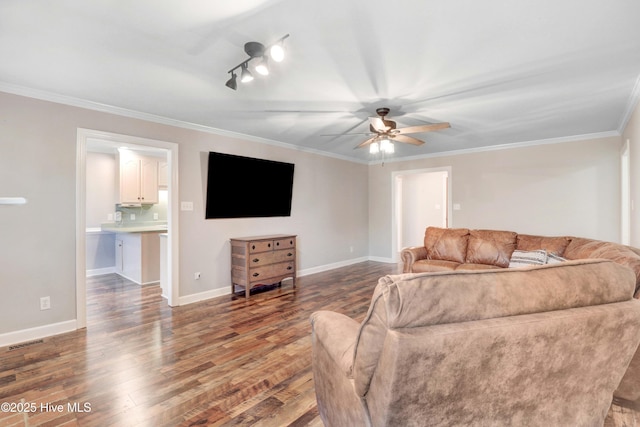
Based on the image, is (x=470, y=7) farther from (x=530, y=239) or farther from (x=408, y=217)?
Answer: (x=408, y=217)

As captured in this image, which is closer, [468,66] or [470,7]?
[470,7]

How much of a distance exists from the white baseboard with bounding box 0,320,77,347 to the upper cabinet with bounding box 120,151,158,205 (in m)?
3.06

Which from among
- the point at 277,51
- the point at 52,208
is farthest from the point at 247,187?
the point at 277,51

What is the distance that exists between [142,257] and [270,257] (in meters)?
2.19

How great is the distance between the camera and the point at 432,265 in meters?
4.08

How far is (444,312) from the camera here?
974mm

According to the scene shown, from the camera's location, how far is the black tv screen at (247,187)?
420cm

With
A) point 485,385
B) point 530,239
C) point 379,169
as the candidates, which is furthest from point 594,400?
point 379,169

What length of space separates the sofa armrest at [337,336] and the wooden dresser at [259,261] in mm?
2687

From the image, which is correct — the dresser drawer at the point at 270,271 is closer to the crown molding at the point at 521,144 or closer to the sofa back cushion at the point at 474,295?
the sofa back cushion at the point at 474,295

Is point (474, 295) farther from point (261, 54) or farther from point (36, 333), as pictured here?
point (36, 333)

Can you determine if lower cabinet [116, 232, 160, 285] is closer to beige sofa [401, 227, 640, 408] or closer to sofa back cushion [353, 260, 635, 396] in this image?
beige sofa [401, 227, 640, 408]

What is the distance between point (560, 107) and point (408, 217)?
5.21 m

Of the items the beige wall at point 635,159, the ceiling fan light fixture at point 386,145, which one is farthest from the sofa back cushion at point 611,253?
the ceiling fan light fixture at point 386,145
